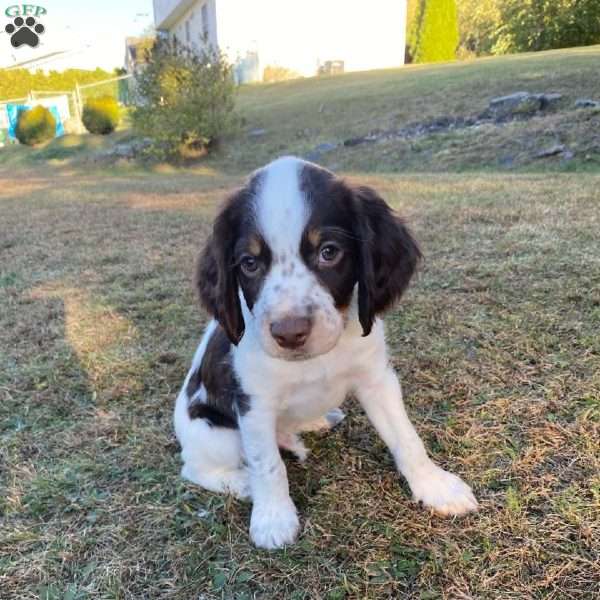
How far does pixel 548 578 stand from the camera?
191cm

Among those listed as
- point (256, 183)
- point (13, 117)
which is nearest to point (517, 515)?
point (256, 183)

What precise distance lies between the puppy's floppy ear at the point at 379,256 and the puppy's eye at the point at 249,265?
1.27 feet

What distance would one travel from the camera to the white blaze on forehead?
2080 millimetres

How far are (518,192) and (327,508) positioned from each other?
559cm

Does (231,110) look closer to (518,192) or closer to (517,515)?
(518,192)

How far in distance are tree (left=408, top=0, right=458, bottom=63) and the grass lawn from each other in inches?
1190

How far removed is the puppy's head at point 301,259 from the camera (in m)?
2.03

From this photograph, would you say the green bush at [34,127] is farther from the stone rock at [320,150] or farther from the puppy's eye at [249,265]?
the puppy's eye at [249,265]

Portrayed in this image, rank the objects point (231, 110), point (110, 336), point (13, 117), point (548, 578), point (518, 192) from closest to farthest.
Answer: point (548, 578) → point (110, 336) → point (518, 192) → point (231, 110) → point (13, 117)

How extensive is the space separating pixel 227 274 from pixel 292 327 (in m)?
0.48

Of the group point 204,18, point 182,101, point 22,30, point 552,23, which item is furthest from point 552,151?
point 204,18

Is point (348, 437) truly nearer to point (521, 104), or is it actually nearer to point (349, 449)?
point (349, 449)

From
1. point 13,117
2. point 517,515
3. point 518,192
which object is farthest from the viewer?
point 13,117

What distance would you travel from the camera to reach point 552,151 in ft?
31.9
